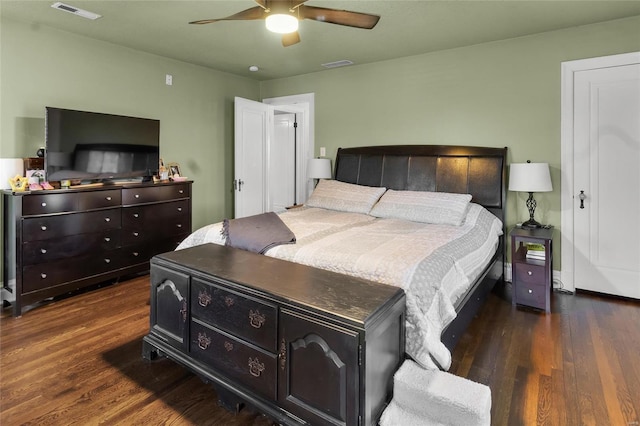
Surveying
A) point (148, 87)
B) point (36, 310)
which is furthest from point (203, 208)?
point (36, 310)

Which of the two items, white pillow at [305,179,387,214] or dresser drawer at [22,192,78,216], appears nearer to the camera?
dresser drawer at [22,192,78,216]

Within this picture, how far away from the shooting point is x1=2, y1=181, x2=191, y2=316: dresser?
3.04m

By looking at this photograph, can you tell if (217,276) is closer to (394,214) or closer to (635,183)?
(394,214)

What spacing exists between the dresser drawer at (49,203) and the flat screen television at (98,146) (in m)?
0.19

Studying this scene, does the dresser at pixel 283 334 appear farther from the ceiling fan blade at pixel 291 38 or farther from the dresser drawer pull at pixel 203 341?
the ceiling fan blade at pixel 291 38

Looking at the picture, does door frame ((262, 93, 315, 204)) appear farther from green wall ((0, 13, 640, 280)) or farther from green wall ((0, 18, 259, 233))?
green wall ((0, 18, 259, 233))

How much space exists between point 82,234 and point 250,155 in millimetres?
2313

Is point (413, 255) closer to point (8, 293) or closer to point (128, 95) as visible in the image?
point (8, 293)

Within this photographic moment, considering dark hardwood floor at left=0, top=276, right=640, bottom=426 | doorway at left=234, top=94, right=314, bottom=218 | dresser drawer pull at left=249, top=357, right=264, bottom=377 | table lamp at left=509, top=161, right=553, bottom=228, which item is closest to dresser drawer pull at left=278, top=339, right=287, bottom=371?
dresser drawer pull at left=249, top=357, right=264, bottom=377

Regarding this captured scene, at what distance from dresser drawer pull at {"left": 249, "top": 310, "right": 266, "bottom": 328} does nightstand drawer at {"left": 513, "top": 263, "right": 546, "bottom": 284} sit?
2.45m

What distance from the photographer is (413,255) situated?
2.16m

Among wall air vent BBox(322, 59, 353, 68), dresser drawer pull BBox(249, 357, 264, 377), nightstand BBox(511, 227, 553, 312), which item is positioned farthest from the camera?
wall air vent BBox(322, 59, 353, 68)

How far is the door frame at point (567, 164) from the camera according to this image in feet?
11.4

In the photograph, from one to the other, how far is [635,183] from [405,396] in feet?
9.95
